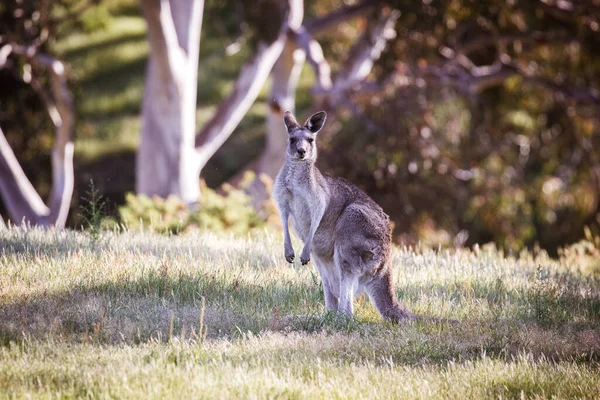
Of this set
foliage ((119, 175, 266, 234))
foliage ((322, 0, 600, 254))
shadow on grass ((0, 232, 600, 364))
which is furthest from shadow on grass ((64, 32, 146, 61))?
shadow on grass ((0, 232, 600, 364))

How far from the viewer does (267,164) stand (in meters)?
15.4

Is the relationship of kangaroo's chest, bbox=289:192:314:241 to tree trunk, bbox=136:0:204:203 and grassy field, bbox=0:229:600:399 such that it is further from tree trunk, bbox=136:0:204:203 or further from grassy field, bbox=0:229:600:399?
tree trunk, bbox=136:0:204:203

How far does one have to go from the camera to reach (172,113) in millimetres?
13547

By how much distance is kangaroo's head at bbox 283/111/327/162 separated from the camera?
6398 mm

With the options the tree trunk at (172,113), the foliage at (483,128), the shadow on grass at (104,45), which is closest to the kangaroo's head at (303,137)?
the tree trunk at (172,113)

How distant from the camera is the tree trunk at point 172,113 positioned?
44.0 ft

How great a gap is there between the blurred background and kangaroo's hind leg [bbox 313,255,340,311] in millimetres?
4156

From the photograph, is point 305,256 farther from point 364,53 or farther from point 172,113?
point 364,53

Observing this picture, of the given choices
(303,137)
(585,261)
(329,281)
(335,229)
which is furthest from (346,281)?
(585,261)

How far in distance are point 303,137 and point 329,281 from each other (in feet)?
3.56

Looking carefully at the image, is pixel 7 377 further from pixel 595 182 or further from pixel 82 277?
pixel 595 182

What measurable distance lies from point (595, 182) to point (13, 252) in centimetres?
1310

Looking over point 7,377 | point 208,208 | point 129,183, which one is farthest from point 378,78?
point 7,377

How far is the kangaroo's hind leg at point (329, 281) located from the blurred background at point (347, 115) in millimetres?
4156
